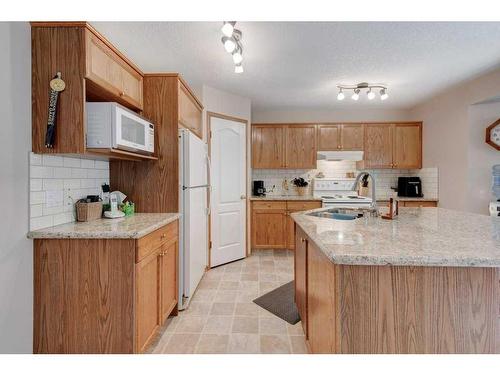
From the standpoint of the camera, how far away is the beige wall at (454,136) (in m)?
3.08

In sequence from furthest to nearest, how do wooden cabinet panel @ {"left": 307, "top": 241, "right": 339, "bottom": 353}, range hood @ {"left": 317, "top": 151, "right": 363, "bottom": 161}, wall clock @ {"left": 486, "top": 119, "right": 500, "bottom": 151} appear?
range hood @ {"left": 317, "top": 151, "right": 363, "bottom": 161} → wall clock @ {"left": 486, "top": 119, "right": 500, "bottom": 151} → wooden cabinet panel @ {"left": 307, "top": 241, "right": 339, "bottom": 353}

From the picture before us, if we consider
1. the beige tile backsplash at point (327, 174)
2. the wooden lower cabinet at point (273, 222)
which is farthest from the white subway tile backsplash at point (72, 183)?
the beige tile backsplash at point (327, 174)

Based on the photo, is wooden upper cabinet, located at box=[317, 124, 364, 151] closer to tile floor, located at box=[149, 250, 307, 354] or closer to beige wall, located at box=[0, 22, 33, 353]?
tile floor, located at box=[149, 250, 307, 354]

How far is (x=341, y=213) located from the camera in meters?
2.13

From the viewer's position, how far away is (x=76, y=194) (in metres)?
1.95

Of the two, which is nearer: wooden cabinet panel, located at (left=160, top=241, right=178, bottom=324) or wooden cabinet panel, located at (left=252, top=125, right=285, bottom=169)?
wooden cabinet panel, located at (left=160, top=241, right=178, bottom=324)

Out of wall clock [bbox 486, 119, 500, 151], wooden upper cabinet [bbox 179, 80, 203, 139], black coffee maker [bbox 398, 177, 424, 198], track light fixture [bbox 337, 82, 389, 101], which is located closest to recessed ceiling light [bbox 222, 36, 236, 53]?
wooden upper cabinet [bbox 179, 80, 203, 139]

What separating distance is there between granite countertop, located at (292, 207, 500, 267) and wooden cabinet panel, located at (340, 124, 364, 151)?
8.58ft

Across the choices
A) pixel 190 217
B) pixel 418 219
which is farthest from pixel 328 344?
pixel 190 217

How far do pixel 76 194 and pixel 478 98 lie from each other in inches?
172

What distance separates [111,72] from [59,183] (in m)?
0.86

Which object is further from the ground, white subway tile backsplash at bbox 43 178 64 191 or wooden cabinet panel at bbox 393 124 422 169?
wooden cabinet panel at bbox 393 124 422 169

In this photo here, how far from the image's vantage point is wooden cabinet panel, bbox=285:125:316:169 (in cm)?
425

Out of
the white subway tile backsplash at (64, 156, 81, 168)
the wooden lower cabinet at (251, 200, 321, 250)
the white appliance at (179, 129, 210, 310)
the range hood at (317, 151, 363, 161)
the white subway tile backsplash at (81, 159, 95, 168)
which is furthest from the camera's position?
the range hood at (317, 151, 363, 161)
